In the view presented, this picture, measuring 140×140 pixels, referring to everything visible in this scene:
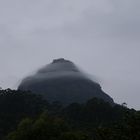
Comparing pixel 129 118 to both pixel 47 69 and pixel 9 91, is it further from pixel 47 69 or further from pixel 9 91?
pixel 47 69

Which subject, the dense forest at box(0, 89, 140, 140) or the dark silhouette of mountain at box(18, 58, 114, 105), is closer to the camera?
the dense forest at box(0, 89, 140, 140)

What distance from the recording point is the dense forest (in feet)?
114

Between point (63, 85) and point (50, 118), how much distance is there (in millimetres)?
74656

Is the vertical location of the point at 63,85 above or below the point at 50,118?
above

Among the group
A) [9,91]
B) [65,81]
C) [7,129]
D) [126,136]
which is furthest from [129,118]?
[65,81]

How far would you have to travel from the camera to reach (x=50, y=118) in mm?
36844

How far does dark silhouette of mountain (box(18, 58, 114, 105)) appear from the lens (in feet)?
342

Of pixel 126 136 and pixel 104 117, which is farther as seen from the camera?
pixel 104 117

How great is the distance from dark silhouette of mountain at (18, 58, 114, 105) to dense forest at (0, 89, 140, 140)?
107 feet

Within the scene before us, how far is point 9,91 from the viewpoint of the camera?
2726 inches

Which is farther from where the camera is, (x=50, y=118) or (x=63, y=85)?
(x=63, y=85)

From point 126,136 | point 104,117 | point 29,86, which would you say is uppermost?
point 29,86

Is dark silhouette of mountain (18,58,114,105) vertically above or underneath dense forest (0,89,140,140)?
above

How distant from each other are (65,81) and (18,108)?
161 feet
